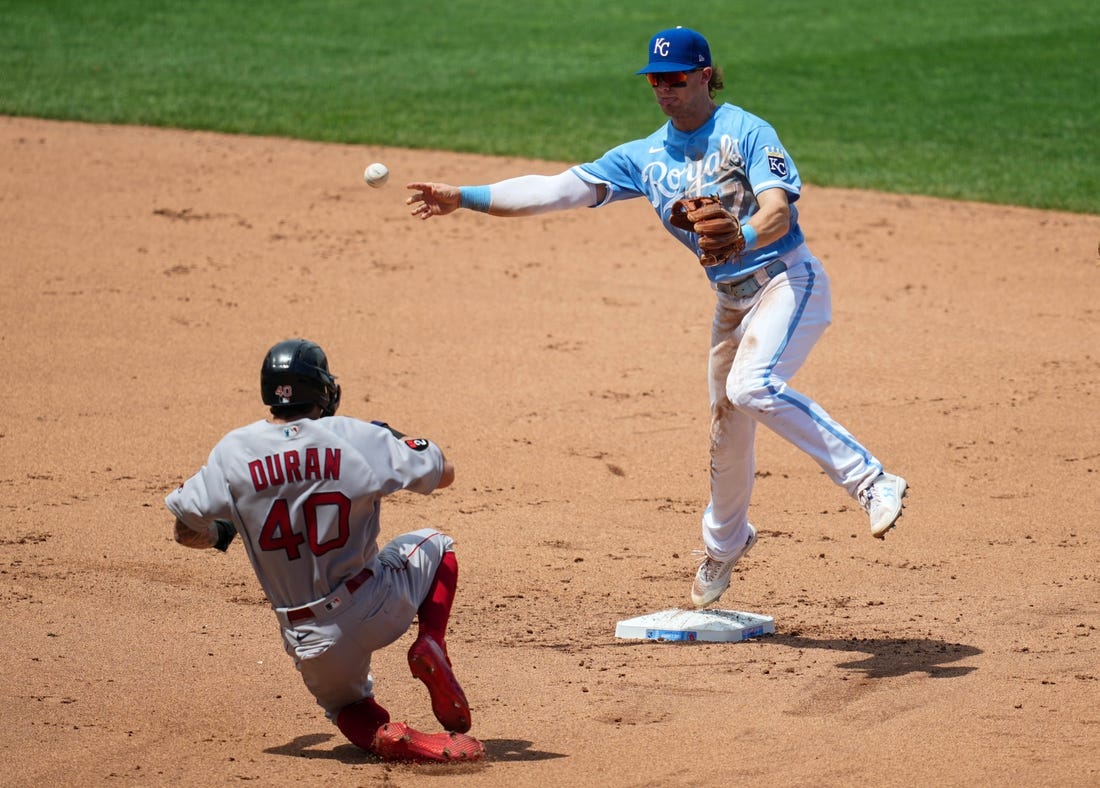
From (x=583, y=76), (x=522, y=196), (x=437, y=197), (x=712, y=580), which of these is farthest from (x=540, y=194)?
(x=583, y=76)

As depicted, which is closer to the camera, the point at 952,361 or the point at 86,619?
the point at 86,619

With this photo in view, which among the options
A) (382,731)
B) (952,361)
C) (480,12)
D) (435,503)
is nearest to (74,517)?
(435,503)

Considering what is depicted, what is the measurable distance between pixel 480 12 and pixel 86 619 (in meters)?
17.1

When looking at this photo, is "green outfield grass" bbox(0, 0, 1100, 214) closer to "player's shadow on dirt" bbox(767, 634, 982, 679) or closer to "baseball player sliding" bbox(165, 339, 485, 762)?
"player's shadow on dirt" bbox(767, 634, 982, 679)

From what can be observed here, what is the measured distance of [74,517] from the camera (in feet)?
22.9

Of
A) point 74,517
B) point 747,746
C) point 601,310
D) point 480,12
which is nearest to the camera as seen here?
point 747,746

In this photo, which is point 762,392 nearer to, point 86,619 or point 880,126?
point 86,619

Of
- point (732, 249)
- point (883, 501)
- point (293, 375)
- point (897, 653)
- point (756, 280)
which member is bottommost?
point (897, 653)

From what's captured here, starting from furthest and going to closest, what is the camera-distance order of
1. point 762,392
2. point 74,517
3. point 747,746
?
point 74,517
point 762,392
point 747,746

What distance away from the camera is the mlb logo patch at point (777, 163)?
5.41 meters

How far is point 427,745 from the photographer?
14.8 feet

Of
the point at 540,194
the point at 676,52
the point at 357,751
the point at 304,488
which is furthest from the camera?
the point at 540,194

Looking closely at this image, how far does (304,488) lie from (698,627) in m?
1.86

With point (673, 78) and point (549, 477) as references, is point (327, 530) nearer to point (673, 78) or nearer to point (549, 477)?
point (673, 78)
